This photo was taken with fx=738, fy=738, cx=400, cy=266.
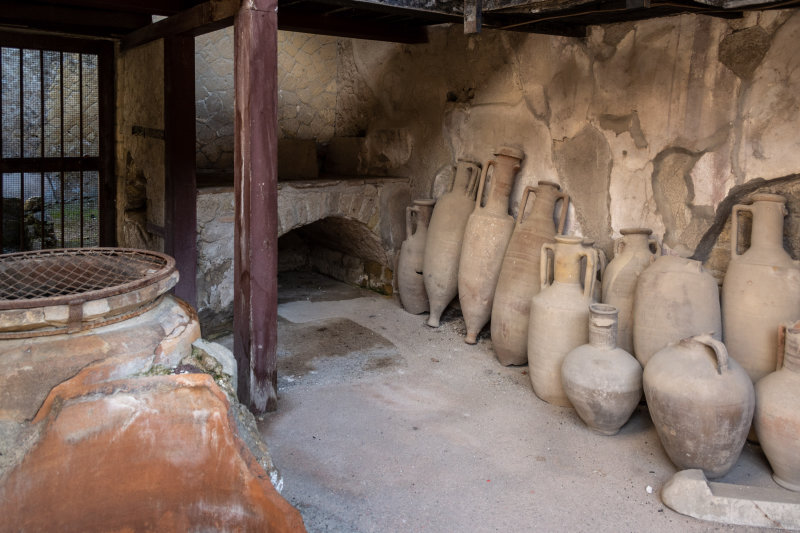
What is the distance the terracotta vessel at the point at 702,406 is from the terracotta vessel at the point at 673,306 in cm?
37

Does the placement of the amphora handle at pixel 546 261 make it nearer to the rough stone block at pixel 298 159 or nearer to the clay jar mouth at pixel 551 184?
the clay jar mouth at pixel 551 184

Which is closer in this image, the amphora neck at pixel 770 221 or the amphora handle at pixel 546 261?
the amphora neck at pixel 770 221

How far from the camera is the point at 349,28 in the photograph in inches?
211

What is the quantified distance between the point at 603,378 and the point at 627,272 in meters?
0.79

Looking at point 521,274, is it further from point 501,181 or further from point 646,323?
point 646,323

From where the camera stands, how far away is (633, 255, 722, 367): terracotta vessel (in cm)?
369

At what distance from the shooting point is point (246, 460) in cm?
239

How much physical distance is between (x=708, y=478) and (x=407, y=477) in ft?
4.40

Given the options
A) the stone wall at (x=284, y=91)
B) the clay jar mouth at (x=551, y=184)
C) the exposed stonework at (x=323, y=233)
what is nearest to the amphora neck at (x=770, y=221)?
the clay jar mouth at (x=551, y=184)

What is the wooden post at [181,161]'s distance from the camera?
15.6 ft

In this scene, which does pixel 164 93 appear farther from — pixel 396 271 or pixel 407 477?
pixel 407 477

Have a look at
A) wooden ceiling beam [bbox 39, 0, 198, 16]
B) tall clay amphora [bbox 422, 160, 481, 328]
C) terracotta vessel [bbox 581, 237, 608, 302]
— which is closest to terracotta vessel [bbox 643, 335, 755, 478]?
terracotta vessel [bbox 581, 237, 608, 302]

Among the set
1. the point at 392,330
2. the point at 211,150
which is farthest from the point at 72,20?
the point at 392,330

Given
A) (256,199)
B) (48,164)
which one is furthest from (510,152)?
(48,164)
